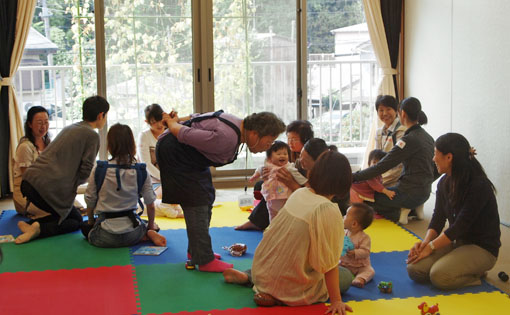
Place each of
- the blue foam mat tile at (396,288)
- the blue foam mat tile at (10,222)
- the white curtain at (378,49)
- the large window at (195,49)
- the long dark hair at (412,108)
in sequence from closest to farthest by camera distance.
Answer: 1. the blue foam mat tile at (396,288)
2. the blue foam mat tile at (10,222)
3. the long dark hair at (412,108)
4. the large window at (195,49)
5. the white curtain at (378,49)

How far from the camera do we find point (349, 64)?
7258 millimetres

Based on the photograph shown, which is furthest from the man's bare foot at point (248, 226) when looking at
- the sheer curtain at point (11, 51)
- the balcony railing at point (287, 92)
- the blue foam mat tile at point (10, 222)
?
the sheer curtain at point (11, 51)

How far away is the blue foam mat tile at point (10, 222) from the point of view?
451 cm

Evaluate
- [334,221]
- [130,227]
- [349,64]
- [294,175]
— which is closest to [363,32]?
[349,64]

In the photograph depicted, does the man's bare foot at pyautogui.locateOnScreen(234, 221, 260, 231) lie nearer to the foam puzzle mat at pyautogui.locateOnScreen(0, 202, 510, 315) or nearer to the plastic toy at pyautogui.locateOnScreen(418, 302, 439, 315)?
the foam puzzle mat at pyautogui.locateOnScreen(0, 202, 510, 315)

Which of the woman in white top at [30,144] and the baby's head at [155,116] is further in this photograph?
the baby's head at [155,116]

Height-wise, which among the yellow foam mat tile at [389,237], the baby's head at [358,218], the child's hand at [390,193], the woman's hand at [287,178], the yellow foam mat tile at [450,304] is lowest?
the yellow foam mat tile at [450,304]

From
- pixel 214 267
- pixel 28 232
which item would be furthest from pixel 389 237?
pixel 28 232

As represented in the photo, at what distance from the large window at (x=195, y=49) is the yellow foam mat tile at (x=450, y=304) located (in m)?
3.60

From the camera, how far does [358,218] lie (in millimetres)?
3496

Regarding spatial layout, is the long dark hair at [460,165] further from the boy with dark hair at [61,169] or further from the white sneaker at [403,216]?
the boy with dark hair at [61,169]

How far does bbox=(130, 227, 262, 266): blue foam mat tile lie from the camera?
379cm

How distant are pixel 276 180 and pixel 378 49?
118 inches

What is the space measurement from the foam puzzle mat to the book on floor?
41 millimetres
